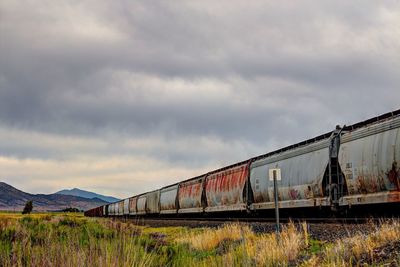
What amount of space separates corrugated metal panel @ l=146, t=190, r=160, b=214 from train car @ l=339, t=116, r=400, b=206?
3042 centimetres

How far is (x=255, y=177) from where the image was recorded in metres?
25.5

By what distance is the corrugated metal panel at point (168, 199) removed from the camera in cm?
4078

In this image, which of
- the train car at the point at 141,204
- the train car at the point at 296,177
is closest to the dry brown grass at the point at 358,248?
the train car at the point at 296,177

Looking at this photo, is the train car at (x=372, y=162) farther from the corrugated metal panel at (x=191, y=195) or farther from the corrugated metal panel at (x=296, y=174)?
the corrugated metal panel at (x=191, y=195)

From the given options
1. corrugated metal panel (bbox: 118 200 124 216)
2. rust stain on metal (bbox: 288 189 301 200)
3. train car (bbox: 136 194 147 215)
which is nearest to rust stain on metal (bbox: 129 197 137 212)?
train car (bbox: 136 194 147 215)

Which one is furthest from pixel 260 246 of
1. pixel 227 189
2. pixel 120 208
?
pixel 120 208

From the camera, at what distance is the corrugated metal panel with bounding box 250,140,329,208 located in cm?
1903

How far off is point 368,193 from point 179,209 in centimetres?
2426

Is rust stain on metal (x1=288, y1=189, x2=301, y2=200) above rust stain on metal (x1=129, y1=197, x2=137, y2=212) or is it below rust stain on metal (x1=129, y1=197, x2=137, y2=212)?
below

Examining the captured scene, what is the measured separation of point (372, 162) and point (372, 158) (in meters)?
0.12

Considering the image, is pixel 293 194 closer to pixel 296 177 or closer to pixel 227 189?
pixel 296 177

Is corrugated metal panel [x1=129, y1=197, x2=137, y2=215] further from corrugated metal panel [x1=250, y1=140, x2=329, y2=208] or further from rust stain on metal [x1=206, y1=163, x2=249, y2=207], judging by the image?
corrugated metal panel [x1=250, y1=140, x2=329, y2=208]

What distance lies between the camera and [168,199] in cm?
4272

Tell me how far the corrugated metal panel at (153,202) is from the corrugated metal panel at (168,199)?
115 centimetres
